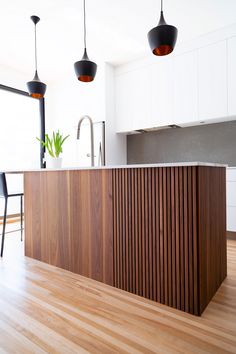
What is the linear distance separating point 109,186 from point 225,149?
235cm

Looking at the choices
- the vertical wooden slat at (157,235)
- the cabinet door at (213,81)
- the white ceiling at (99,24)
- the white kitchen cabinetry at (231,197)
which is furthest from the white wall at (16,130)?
the vertical wooden slat at (157,235)

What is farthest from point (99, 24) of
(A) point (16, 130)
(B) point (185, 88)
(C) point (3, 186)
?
(A) point (16, 130)

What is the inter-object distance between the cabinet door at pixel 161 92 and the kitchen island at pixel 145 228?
2.01 m

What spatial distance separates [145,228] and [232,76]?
2.54 meters

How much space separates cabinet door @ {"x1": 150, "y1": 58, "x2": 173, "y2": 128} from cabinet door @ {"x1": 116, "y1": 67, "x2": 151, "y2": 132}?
9 cm

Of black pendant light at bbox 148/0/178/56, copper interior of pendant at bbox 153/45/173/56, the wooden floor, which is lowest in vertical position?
the wooden floor

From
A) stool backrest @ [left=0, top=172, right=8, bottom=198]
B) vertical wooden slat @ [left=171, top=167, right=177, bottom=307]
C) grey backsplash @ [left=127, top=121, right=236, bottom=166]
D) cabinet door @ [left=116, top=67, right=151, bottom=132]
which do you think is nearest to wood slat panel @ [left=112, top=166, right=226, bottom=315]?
vertical wooden slat @ [left=171, top=167, right=177, bottom=307]

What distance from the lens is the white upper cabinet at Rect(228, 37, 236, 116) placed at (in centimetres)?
297

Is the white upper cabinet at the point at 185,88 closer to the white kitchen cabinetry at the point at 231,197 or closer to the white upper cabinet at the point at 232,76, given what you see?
the white upper cabinet at the point at 232,76

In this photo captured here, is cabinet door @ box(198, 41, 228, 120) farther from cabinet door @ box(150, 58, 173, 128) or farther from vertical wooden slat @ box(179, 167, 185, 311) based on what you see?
vertical wooden slat @ box(179, 167, 185, 311)

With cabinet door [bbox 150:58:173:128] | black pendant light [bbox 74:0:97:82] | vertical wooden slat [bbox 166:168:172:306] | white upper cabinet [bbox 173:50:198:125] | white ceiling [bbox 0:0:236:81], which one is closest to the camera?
vertical wooden slat [bbox 166:168:172:306]

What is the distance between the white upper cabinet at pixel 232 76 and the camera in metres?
2.97

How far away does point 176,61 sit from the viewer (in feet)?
11.3

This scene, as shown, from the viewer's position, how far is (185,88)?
337 cm
